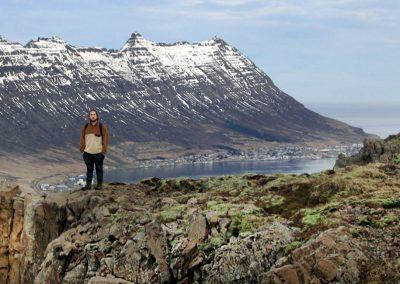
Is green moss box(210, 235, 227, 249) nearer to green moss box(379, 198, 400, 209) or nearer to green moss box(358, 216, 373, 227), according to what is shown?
green moss box(358, 216, 373, 227)

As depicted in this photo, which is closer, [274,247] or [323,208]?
[274,247]

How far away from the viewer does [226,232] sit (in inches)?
1006

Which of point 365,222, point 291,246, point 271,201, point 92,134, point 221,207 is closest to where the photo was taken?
point 291,246

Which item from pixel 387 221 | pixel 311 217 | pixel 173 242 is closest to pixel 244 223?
pixel 311 217

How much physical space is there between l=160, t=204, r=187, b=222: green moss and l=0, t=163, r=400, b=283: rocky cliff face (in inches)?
2.3

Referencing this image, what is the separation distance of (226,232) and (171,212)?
405 centimetres

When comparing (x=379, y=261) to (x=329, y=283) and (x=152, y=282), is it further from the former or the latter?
(x=152, y=282)

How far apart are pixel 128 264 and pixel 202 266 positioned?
3.43 metres

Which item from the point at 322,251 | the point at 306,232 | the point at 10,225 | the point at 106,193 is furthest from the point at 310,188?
the point at 10,225

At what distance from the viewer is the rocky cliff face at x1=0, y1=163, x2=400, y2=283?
21.3 meters

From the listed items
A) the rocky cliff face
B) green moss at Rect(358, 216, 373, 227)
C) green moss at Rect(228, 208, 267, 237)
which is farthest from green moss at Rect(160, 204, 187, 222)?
green moss at Rect(358, 216, 373, 227)

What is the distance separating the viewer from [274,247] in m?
23.2

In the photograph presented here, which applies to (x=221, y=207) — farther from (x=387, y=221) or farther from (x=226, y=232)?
(x=387, y=221)

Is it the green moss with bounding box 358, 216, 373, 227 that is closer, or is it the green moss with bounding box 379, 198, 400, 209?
the green moss with bounding box 358, 216, 373, 227
